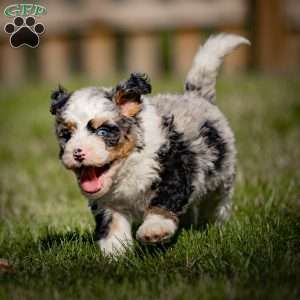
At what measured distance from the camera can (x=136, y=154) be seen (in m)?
3.84

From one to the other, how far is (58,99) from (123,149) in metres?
0.46

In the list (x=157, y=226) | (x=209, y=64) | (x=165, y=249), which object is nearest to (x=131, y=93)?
Result: (x=157, y=226)

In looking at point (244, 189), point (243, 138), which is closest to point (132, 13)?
point (243, 138)

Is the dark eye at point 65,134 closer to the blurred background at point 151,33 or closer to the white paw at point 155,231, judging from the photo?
the white paw at point 155,231

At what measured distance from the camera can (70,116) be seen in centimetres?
369

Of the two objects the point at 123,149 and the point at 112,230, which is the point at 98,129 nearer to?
the point at 123,149

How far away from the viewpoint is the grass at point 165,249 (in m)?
3.21

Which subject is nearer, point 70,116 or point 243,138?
point 70,116

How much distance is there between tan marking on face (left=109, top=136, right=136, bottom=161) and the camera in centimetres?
373

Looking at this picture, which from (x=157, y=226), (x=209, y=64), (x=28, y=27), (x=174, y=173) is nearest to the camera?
(x=157, y=226)

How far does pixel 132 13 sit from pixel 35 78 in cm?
227

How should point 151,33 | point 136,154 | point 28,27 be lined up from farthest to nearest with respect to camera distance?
point 151,33
point 28,27
point 136,154

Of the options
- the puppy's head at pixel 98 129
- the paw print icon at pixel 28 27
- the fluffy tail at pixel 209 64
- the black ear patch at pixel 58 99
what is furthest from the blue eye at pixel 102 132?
the paw print icon at pixel 28 27

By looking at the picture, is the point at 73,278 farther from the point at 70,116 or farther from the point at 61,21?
the point at 61,21
